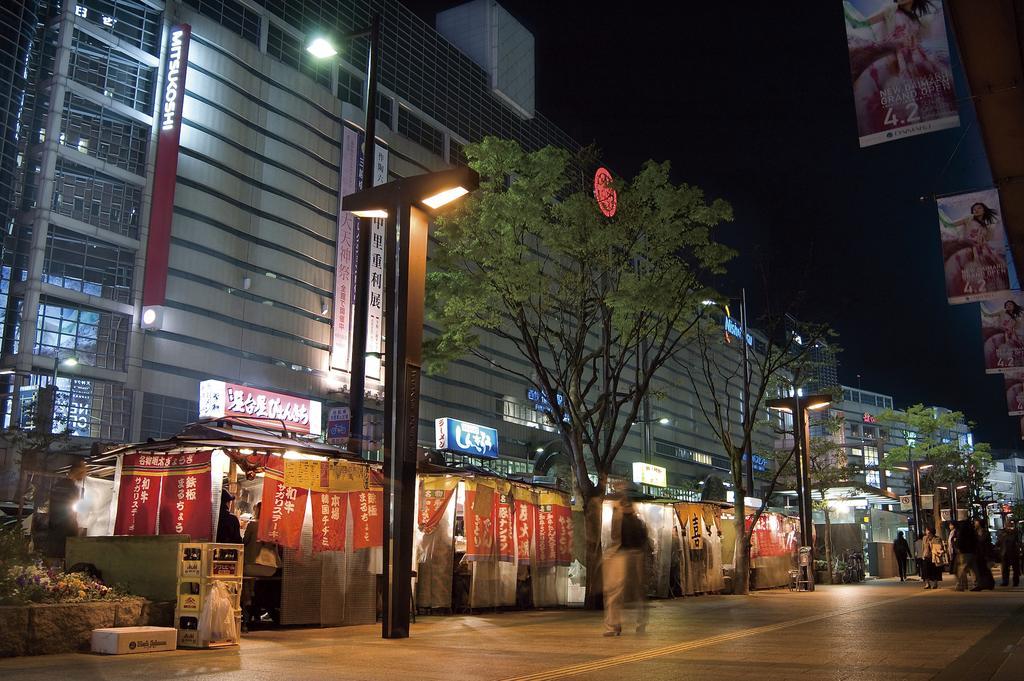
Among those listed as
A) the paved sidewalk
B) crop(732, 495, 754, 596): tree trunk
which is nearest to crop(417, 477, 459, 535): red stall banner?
the paved sidewalk

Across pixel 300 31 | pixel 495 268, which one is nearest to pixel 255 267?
pixel 300 31

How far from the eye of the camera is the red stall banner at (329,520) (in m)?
13.4

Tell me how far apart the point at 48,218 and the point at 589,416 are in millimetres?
27852

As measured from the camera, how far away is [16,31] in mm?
37688

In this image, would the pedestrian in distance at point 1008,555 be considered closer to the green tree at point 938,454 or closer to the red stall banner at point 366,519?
the red stall banner at point 366,519

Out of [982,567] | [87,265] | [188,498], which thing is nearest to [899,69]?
[188,498]

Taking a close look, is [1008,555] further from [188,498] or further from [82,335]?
[82,335]

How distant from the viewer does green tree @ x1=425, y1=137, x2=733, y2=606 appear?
18.6 m

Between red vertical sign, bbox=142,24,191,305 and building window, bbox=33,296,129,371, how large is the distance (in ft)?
6.29

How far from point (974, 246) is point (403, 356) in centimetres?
919

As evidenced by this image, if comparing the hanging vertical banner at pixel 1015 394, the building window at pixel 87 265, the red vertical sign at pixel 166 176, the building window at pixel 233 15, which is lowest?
the hanging vertical banner at pixel 1015 394

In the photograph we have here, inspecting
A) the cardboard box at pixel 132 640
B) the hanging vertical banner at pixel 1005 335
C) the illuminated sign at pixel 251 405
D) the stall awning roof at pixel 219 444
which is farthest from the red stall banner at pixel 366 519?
the illuminated sign at pixel 251 405

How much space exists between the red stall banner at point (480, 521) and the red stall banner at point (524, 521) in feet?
2.93

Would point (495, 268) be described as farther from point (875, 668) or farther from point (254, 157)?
point (254, 157)
